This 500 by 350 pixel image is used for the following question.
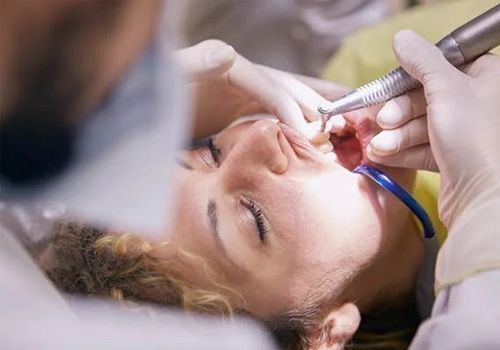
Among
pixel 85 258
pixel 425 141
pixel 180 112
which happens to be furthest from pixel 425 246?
pixel 180 112

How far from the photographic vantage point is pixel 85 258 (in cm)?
98

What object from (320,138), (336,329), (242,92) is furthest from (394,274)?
(242,92)

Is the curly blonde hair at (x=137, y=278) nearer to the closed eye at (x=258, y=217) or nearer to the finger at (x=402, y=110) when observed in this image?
the closed eye at (x=258, y=217)

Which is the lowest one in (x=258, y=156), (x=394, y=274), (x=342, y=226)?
(x=394, y=274)

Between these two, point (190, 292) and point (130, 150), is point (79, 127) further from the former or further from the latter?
point (190, 292)

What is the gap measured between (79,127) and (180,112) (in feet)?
0.23

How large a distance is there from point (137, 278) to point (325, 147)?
0.31m

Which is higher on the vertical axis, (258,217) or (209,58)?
(209,58)

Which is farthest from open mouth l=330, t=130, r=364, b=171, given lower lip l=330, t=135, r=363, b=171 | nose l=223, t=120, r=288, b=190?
nose l=223, t=120, r=288, b=190

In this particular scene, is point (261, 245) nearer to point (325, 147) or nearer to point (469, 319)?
point (325, 147)

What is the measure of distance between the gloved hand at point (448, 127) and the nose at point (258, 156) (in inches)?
5.1

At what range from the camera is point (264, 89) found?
3.65ft

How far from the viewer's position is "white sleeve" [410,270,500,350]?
802 millimetres

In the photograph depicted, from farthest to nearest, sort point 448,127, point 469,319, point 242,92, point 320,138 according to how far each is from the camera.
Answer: point 242,92, point 320,138, point 448,127, point 469,319
